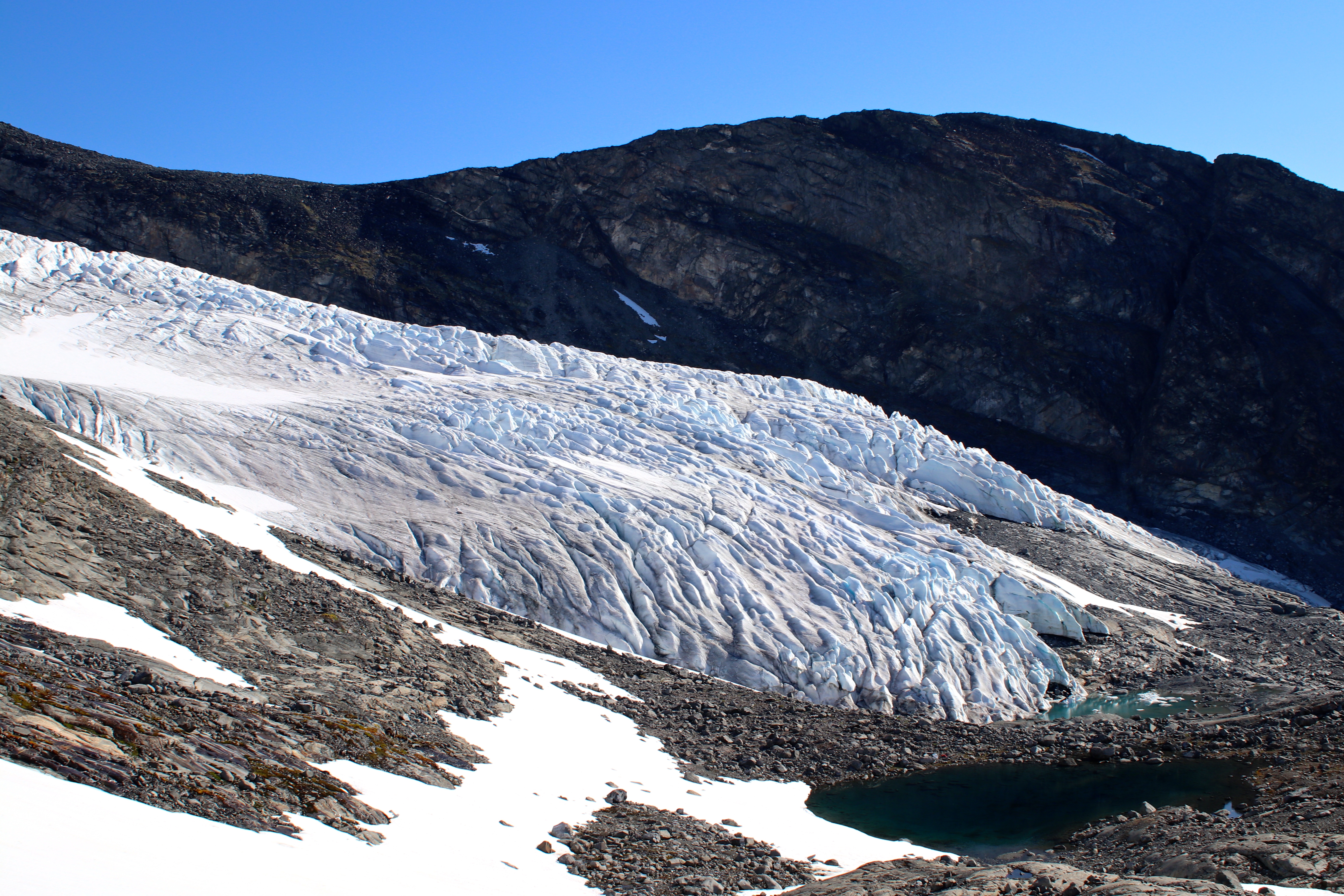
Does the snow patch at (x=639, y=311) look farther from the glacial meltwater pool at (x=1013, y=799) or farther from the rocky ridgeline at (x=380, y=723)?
the glacial meltwater pool at (x=1013, y=799)

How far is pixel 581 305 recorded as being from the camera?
5378cm

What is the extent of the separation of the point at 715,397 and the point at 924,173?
111 ft

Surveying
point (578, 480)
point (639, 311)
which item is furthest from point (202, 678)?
point (639, 311)

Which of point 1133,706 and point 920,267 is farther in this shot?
point 920,267

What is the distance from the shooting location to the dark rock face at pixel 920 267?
154 feet

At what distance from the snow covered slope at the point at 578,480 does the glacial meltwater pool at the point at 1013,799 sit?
346 cm

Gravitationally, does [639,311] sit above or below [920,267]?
below

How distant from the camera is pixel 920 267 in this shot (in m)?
55.4

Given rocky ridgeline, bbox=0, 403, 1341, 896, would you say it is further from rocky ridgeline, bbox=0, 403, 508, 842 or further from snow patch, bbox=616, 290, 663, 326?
snow patch, bbox=616, 290, 663, 326

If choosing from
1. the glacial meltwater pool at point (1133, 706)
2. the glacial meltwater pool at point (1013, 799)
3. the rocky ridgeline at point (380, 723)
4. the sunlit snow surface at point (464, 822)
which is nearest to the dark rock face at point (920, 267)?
the glacial meltwater pool at point (1133, 706)

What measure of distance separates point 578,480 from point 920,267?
3933 cm

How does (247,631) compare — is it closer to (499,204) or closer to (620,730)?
(620,730)

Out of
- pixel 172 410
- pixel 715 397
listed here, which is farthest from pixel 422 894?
pixel 715 397

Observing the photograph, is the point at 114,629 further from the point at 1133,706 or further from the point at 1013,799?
the point at 1133,706
